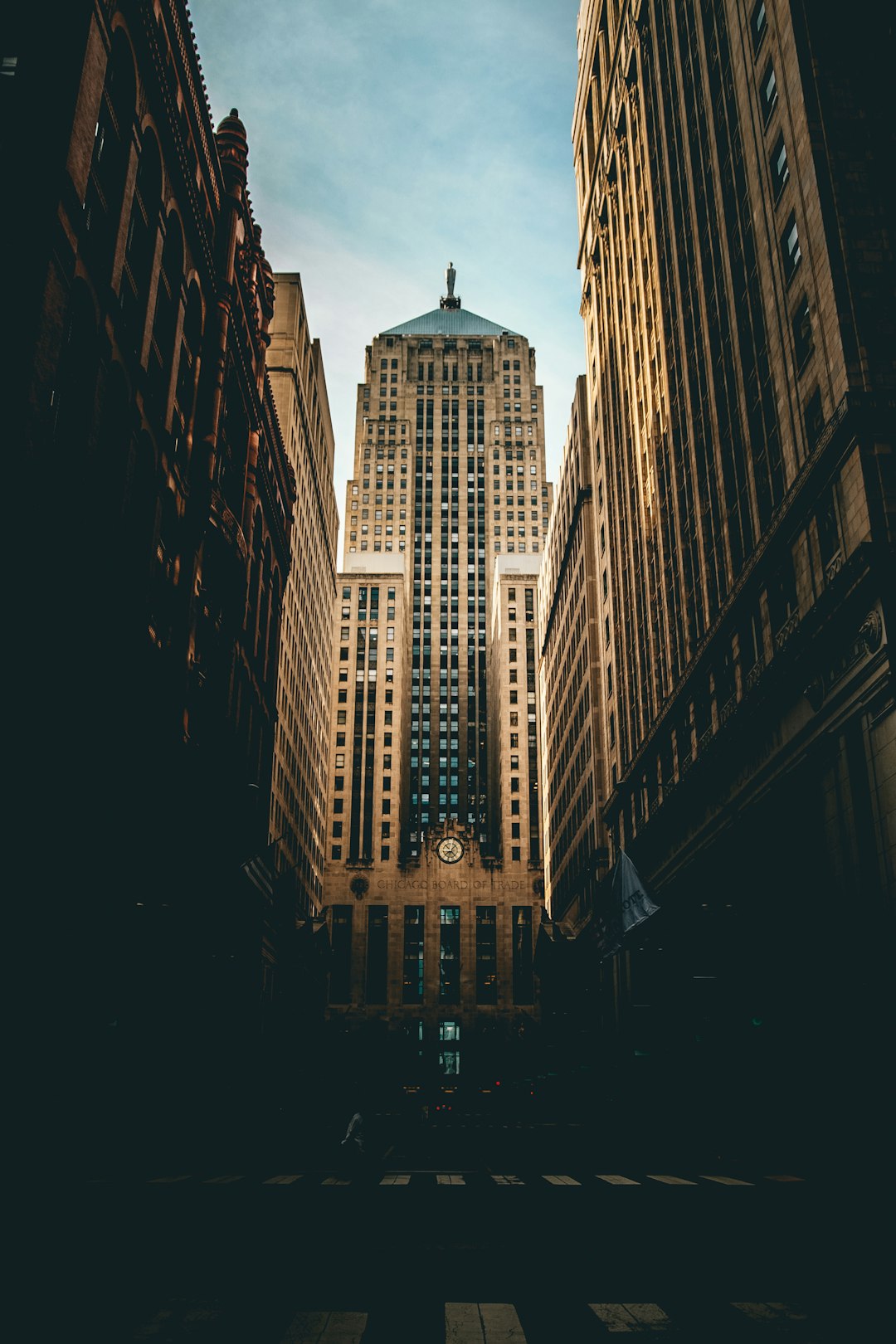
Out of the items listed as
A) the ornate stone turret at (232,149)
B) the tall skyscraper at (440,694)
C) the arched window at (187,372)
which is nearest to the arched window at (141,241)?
the arched window at (187,372)

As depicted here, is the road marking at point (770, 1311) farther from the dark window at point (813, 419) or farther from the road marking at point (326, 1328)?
the dark window at point (813, 419)

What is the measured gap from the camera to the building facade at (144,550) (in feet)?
77.6

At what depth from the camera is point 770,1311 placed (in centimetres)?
940

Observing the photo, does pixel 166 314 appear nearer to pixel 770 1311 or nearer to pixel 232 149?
pixel 232 149

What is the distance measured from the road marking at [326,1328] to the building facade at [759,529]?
2122 centimetres

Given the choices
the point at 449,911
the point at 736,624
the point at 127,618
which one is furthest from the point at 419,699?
the point at 127,618

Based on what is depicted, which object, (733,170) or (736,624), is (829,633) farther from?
(733,170)

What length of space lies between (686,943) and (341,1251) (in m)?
39.0

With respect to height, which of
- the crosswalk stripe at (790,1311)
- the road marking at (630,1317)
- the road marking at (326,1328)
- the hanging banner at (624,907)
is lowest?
the road marking at (326,1328)

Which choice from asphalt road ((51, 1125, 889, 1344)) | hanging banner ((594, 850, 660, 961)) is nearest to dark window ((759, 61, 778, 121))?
hanging banner ((594, 850, 660, 961))

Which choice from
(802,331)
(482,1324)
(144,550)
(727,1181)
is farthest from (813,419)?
(482,1324)

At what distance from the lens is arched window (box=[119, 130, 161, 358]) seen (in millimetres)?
30156

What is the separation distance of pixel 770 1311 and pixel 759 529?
104 feet

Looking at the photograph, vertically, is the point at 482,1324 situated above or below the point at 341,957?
below
